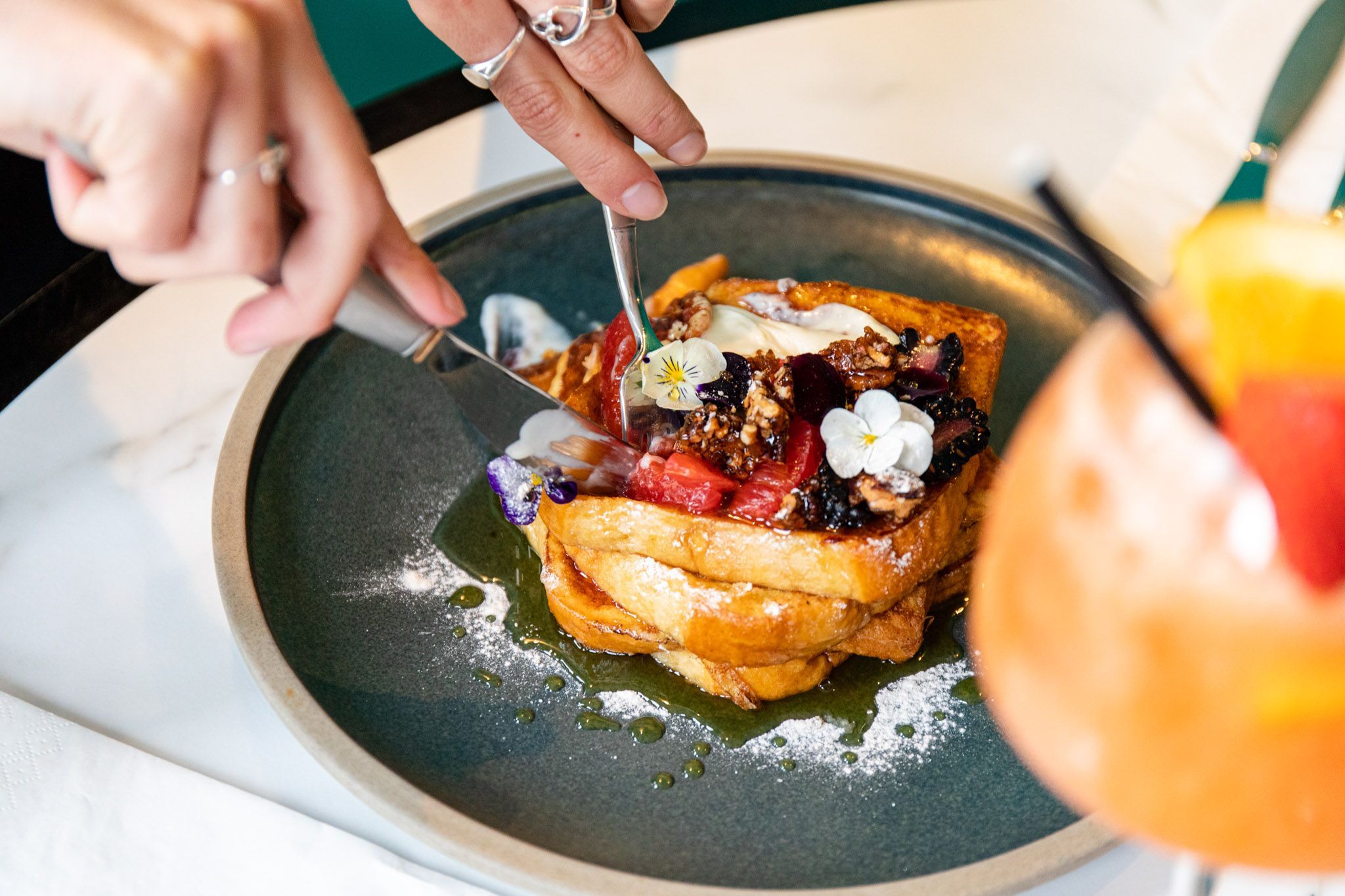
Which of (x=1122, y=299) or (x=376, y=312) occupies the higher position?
(x=1122, y=299)

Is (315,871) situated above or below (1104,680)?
below

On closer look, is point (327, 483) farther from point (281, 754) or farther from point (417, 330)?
point (417, 330)

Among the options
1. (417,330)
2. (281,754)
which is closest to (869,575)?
(417,330)

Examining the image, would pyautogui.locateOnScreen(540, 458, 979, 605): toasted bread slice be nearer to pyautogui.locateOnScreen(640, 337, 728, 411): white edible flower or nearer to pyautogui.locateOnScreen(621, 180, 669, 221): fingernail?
pyautogui.locateOnScreen(640, 337, 728, 411): white edible flower

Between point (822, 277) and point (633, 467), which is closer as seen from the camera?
point (633, 467)

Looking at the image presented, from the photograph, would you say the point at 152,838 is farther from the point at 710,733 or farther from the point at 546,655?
the point at 710,733

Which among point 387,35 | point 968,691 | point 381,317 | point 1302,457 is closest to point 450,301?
point 381,317
